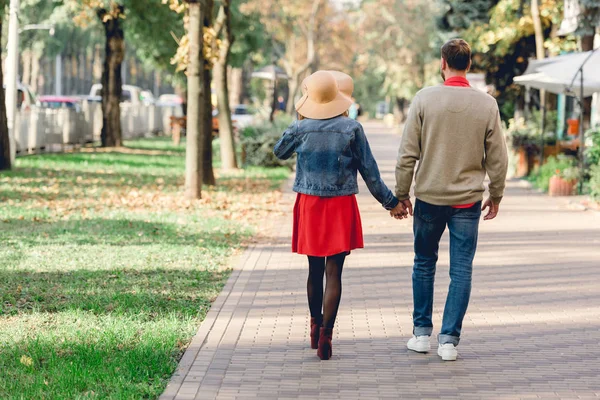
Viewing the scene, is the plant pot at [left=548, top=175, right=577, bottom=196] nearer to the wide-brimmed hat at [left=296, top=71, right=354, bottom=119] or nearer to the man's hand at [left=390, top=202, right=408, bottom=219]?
the man's hand at [left=390, top=202, right=408, bottom=219]

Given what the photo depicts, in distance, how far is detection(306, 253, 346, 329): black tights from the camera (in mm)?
→ 6484

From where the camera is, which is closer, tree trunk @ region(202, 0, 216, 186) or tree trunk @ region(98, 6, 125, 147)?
tree trunk @ region(202, 0, 216, 186)

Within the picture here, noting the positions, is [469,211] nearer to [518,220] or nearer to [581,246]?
[581,246]

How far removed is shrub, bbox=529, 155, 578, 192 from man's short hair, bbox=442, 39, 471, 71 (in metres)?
13.2

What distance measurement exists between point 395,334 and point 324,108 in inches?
68.7

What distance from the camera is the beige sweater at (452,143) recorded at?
248 inches

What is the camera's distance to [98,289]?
8.66 m

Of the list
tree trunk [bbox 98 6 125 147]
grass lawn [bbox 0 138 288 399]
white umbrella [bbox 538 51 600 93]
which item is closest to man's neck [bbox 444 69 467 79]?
grass lawn [bbox 0 138 288 399]

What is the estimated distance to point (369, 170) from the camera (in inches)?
255

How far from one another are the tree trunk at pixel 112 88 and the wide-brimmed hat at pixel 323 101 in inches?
1054

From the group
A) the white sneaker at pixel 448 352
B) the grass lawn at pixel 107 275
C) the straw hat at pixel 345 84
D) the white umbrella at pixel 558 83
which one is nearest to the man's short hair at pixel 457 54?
the straw hat at pixel 345 84

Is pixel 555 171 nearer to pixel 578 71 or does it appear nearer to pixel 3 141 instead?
pixel 578 71

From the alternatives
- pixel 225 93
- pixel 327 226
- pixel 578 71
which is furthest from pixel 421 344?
pixel 225 93

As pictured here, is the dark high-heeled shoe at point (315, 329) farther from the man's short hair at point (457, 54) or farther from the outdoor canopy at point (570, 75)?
the outdoor canopy at point (570, 75)
